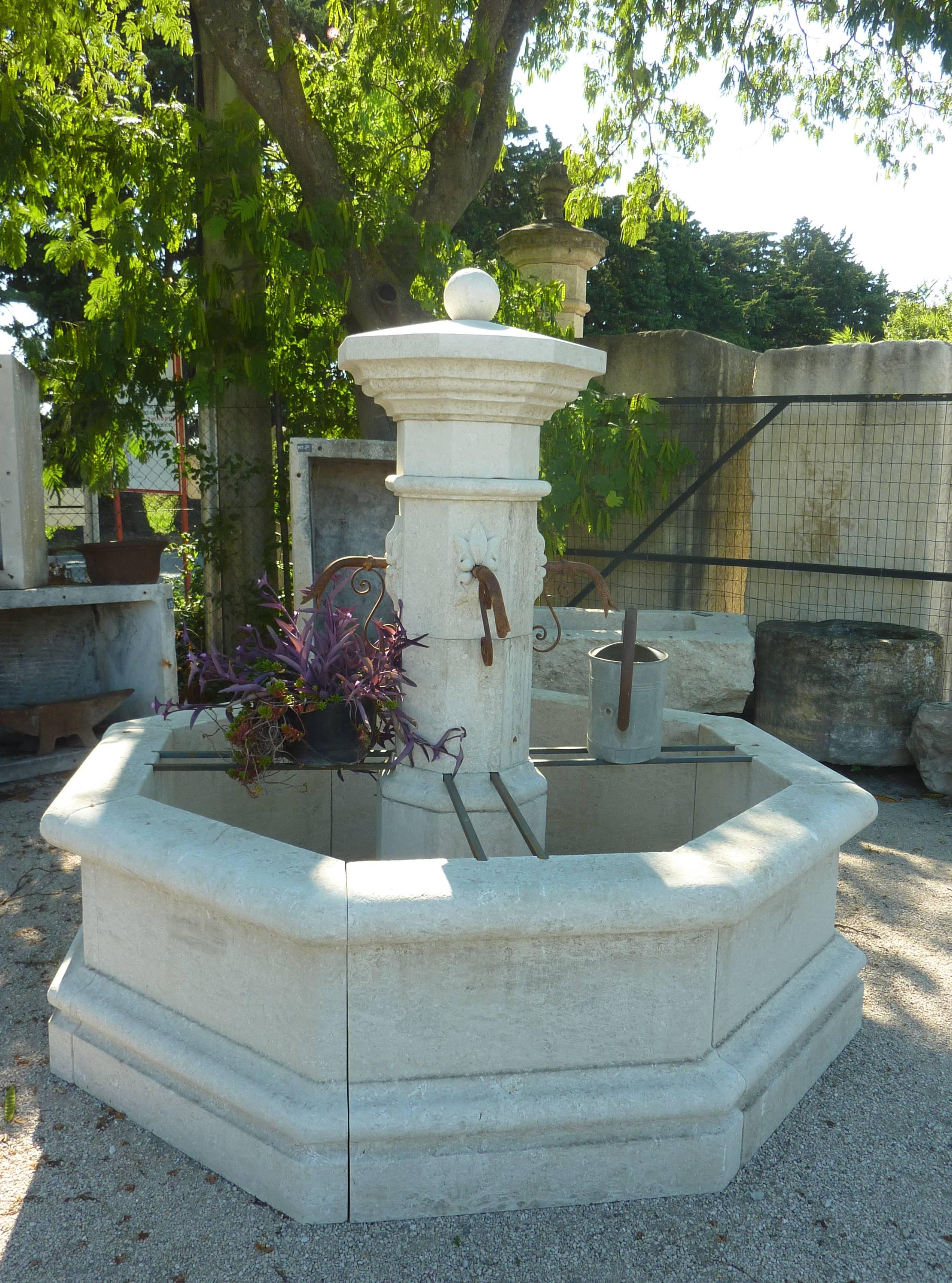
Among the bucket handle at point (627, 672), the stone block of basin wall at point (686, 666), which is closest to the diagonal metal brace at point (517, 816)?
the bucket handle at point (627, 672)

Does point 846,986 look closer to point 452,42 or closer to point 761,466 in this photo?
point 761,466

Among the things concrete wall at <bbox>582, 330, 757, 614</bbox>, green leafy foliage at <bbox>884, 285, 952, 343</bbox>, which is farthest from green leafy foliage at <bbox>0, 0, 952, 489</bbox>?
green leafy foliage at <bbox>884, 285, 952, 343</bbox>

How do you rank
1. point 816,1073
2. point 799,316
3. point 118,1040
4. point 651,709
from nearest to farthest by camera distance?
1. point 118,1040
2. point 816,1073
3. point 651,709
4. point 799,316

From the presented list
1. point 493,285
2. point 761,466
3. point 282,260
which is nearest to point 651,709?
point 493,285

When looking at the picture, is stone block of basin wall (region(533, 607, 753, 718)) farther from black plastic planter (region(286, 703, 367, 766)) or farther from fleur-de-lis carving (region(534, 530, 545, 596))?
black plastic planter (region(286, 703, 367, 766))

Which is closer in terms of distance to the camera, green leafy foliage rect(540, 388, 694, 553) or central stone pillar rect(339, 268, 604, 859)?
central stone pillar rect(339, 268, 604, 859)

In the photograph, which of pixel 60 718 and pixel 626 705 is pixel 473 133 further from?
pixel 626 705

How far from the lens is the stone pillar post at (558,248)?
313 inches

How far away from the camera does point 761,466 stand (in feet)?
23.1

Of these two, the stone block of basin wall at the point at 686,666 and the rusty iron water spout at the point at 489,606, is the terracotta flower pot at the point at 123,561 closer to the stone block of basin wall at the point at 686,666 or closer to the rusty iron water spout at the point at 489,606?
the stone block of basin wall at the point at 686,666

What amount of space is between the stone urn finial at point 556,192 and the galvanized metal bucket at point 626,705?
20.1ft

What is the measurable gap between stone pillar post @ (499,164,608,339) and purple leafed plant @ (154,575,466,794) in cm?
597

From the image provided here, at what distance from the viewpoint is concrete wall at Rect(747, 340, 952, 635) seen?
6.48 meters

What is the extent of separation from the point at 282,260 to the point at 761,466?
3563 mm
